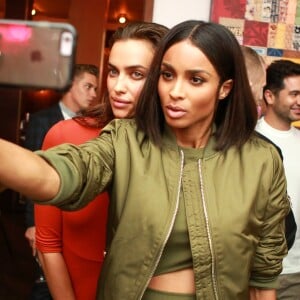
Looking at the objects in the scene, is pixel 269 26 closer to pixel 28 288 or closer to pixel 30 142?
pixel 30 142

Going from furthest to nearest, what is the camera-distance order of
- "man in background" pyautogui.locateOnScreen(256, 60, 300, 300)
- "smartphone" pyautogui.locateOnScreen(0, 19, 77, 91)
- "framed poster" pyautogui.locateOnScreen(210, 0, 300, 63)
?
"framed poster" pyautogui.locateOnScreen(210, 0, 300, 63)
"man in background" pyautogui.locateOnScreen(256, 60, 300, 300)
"smartphone" pyautogui.locateOnScreen(0, 19, 77, 91)

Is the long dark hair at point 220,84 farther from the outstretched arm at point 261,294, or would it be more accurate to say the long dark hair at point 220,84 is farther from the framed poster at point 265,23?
the framed poster at point 265,23

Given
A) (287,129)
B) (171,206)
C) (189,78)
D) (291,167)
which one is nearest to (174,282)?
(171,206)

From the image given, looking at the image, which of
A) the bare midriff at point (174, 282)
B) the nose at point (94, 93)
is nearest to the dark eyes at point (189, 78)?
the bare midriff at point (174, 282)

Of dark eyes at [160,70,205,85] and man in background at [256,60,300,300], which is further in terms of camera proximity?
man in background at [256,60,300,300]

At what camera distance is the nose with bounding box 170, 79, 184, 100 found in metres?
1.01

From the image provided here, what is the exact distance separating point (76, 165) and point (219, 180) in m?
0.32

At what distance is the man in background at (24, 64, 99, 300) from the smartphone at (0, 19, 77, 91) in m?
1.70

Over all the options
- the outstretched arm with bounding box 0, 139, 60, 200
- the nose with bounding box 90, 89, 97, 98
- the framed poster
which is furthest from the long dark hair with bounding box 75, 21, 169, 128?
the nose with bounding box 90, 89, 97, 98

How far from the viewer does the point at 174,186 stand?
1.01 meters

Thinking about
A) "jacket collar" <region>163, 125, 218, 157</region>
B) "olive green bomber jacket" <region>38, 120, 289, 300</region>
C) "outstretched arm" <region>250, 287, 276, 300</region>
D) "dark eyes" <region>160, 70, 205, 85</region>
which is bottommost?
"outstretched arm" <region>250, 287, 276, 300</region>

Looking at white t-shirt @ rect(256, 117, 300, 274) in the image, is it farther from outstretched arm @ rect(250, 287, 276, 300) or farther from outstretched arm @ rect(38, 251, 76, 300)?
outstretched arm @ rect(38, 251, 76, 300)

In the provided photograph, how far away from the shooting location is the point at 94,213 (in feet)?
3.88

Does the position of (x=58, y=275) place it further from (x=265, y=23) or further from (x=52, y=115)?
(x=265, y=23)
